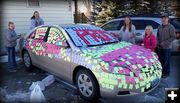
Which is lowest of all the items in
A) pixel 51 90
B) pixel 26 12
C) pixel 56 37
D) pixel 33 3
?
pixel 51 90

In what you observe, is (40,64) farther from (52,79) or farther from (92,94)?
(92,94)

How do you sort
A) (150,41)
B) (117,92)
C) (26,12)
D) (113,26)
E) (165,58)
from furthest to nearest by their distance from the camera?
(26,12)
(113,26)
(165,58)
(150,41)
(117,92)

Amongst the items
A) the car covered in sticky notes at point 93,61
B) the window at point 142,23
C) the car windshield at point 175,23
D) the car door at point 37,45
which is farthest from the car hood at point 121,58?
the window at point 142,23

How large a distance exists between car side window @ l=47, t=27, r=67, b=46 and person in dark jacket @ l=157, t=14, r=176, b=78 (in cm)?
255

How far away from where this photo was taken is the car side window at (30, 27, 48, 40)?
22.7 ft

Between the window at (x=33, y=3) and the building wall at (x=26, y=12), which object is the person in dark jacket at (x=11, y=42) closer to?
the building wall at (x=26, y=12)

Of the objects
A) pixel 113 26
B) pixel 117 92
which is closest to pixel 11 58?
pixel 113 26

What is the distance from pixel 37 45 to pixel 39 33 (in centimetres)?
38

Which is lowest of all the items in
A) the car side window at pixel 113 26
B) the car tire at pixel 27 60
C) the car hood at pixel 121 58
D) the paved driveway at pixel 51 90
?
the paved driveway at pixel 51 90

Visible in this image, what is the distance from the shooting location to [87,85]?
521cm

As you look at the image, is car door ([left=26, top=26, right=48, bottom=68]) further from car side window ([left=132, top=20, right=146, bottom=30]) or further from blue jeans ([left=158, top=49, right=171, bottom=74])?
car side window ([left=132, top=20, right=146, bottom=30])

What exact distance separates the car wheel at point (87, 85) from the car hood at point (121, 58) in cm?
33

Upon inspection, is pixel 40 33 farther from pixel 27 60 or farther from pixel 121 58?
pixel 121 58

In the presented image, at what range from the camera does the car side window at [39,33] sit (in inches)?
272
